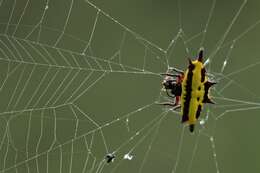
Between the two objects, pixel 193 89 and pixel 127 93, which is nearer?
pixel 193 89

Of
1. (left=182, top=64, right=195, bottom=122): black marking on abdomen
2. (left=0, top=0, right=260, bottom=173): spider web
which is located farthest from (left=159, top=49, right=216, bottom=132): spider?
(left=0, top=0, right=260, bottom=173): spider web

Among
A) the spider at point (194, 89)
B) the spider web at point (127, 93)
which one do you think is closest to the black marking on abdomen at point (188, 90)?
the spider at point (194, 89)

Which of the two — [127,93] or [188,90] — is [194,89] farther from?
[127,93]

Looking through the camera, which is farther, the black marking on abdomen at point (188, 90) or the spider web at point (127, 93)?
the spider web at point (127, 93)

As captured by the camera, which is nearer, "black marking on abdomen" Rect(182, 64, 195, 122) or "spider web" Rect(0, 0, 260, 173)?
"black marking on abdomen" Rect(182, 64, 195, 122)

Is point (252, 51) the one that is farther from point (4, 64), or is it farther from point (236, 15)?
point (4, 64)

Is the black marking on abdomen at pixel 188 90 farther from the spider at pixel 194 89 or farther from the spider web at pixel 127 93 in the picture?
the spider web at pixel 127 93

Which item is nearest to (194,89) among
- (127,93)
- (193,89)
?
(193,89)

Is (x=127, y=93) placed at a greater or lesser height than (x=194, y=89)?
lesser

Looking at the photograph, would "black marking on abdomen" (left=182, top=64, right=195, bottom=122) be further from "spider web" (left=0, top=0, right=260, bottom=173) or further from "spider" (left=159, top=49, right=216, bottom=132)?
"spider web" (left=0, top=0, right=260, bottom=173)
